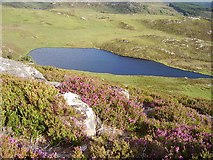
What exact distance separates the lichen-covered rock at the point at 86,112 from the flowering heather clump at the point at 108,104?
58 cm

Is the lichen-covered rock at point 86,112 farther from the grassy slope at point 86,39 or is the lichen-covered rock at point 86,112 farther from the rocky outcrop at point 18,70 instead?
the grassy slope at point 86,39

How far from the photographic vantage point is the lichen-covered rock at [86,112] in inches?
366

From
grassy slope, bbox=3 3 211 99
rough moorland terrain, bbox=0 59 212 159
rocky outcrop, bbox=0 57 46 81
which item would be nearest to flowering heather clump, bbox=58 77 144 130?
rough moorland terrain, bbox=0 59 212 159

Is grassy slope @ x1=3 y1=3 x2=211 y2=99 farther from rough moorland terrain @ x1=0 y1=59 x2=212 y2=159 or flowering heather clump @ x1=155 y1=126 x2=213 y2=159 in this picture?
flowering heather clump @ x1=155 y1=126 x2=213 y2=159

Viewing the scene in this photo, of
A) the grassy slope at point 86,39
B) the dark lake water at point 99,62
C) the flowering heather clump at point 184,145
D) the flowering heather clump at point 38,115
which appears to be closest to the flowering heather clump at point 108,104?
the flowering heather clump at point 38,115

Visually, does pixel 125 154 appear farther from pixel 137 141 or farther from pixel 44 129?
pixel 44 129

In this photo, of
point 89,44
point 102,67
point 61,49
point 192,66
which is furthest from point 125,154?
point 89,44

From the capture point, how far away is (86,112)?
975 cm

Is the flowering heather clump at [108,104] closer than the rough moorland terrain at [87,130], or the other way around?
the rough moorland terrain at [87,130]

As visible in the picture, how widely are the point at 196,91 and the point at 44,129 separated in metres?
47.9

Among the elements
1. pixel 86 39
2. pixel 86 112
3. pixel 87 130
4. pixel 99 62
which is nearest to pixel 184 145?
pixel 87 130

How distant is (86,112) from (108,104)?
1.33 metres

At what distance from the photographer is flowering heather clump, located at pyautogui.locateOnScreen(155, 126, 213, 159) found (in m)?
6.55

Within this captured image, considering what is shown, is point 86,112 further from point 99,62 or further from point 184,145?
point 99,62
